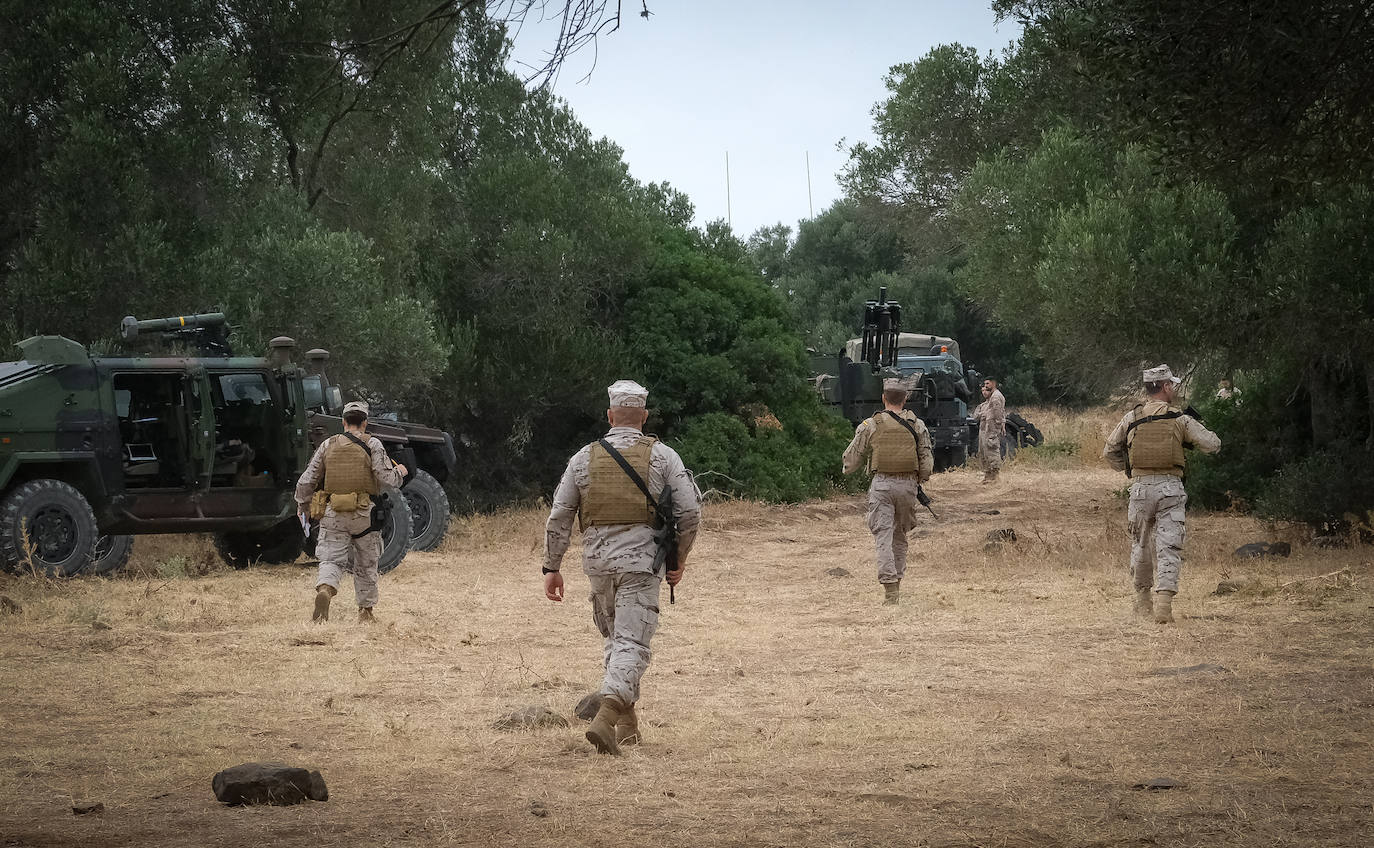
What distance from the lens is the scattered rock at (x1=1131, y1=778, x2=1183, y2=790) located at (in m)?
5.68

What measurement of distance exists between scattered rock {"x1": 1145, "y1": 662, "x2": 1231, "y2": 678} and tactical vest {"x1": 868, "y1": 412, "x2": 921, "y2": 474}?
3374 millimetres

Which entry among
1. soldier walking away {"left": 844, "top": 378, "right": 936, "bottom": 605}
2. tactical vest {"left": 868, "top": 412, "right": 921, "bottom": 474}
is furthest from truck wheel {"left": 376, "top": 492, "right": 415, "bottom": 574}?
tactical vest {"left": 868, "top": 412, "right": 921, "bottom": 474}

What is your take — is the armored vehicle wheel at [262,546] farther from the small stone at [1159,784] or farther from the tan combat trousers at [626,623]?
the small stone at [1159,784]

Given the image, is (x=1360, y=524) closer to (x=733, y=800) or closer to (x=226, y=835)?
(x=733, y=800)

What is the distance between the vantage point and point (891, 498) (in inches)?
453

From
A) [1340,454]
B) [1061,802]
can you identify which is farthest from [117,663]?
[1340,454]

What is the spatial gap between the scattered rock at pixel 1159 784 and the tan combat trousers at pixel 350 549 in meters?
6.46

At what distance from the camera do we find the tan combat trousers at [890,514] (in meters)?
11.5

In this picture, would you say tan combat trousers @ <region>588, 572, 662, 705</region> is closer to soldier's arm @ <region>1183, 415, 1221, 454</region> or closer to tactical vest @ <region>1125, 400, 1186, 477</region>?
tactical vest @ <region>1125, 400, 1186, 477</region>

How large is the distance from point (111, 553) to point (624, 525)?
8912 millimetres

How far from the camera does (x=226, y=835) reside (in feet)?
16.6

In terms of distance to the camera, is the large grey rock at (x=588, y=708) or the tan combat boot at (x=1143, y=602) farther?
the tan combat boot at (x=1143, y=602)

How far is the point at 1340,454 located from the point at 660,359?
9555 millimetres

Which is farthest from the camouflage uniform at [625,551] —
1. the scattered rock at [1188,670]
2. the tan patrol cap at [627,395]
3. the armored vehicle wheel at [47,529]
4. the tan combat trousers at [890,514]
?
the armored vehicle wheel at [47,529]
